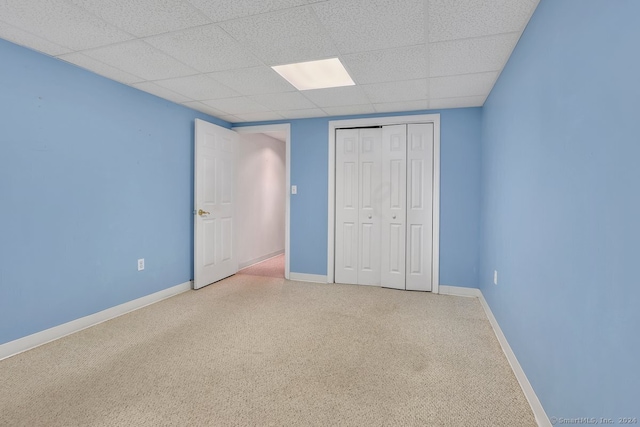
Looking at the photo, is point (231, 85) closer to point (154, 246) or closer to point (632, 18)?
point (154, 246)

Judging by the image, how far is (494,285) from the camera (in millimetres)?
2852

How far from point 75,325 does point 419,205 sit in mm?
3751

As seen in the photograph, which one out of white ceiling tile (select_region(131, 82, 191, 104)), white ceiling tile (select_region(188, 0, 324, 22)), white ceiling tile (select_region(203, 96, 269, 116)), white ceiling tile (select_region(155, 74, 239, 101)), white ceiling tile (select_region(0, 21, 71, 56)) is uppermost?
white ceiling tile (select_region(203, 96, 269, 116))

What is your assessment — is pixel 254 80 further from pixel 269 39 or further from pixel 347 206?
pixel 347 206

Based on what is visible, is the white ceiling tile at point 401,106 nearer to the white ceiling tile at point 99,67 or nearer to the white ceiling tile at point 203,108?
the white ceiling tile at point 203,108

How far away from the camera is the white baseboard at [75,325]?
2.29 m

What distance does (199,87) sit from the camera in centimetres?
313

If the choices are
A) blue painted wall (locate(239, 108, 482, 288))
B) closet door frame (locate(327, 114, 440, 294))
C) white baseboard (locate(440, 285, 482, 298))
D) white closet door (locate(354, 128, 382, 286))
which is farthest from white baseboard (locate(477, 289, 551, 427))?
white closet door (locate(354, 128, 382, 286))

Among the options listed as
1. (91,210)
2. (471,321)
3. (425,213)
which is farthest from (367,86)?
(91,210)

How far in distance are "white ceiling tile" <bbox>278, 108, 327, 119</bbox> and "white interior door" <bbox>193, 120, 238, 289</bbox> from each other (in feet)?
2.91

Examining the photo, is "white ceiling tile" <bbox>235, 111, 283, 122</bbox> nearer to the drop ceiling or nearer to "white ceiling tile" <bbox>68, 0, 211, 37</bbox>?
the drop ceiling

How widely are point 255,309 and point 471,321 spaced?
213cm

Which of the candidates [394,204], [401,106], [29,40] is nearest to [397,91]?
[401,106]

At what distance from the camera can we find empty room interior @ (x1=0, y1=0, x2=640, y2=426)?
1.24 meters
